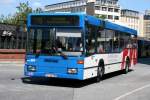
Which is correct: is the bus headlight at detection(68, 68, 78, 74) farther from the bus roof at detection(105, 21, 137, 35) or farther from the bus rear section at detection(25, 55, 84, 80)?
the bus roof at detection(105, 21, 137, 35)

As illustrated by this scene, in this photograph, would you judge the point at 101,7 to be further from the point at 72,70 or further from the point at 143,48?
the point at 72,70

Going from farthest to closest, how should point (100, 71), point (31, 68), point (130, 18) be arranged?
point (130, 18) → point (100, 71) → point (31, 68)

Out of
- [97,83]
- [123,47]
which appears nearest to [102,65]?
[97,83]

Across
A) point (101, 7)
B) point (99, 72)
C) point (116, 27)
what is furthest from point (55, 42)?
point (101, 7)

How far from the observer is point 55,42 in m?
16.2

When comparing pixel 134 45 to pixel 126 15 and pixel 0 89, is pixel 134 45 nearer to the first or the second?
pixel 0 89

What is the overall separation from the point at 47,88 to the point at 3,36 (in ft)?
72.3

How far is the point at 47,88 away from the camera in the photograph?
51.1ft

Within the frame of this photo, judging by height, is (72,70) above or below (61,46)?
below

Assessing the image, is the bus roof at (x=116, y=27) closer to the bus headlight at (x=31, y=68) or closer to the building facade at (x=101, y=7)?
the bus headlight at (x=31, y=68)

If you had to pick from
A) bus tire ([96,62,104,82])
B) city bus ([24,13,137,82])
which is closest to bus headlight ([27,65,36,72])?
city bus ([24,13,137,82])

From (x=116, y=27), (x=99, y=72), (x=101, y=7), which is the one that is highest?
(x=101, y=7)

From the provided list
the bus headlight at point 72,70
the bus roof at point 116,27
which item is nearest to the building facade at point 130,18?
the bus roof at point 116,27

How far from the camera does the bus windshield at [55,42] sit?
16016mm
